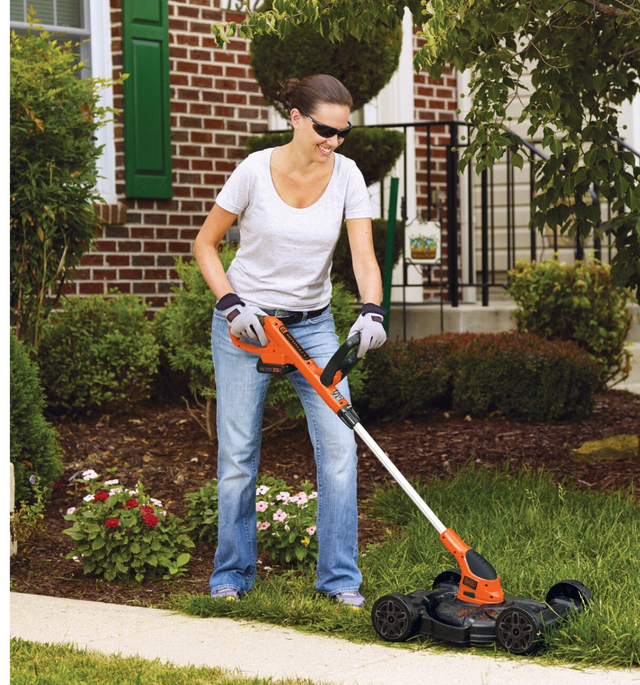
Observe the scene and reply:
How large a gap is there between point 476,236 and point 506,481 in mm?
5751

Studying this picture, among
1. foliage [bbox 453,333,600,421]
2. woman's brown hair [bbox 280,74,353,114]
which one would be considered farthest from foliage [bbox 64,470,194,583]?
foliage [bbox 453,333,600,421]

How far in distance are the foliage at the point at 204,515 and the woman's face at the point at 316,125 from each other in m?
1.84

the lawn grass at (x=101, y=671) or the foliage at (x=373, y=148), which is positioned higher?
the foliage at (x=373, y=148)

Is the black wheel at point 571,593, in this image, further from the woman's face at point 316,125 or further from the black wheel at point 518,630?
the woman's face at point 316,125

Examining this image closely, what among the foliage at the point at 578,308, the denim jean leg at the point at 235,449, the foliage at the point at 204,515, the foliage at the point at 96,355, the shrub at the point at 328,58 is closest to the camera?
the denim jean leg at the point at 235,449

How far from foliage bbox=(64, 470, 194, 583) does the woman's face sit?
174cm

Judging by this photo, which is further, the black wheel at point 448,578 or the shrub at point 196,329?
the shrub at point 196,329

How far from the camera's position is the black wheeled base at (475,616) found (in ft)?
11.0

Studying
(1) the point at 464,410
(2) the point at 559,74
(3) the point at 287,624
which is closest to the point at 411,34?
(1) the point at 464,410

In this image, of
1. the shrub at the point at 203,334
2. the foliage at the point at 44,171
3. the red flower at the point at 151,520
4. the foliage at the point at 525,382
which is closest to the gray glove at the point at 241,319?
the red flower at the point at 151,520

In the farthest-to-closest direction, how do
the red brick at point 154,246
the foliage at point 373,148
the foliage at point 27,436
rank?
1. the red brick at point 154,246
2. the foliage at point 373,148
3. the foliage at point 27,436

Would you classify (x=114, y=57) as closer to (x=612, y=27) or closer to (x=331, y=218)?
(x=612, y=27)

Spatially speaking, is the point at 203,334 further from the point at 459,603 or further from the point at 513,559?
the point at 459,603

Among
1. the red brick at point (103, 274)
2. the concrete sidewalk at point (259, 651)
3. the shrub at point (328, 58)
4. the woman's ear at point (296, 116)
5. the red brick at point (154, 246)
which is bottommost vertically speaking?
the concrete sidewalk at point (259, 651)
